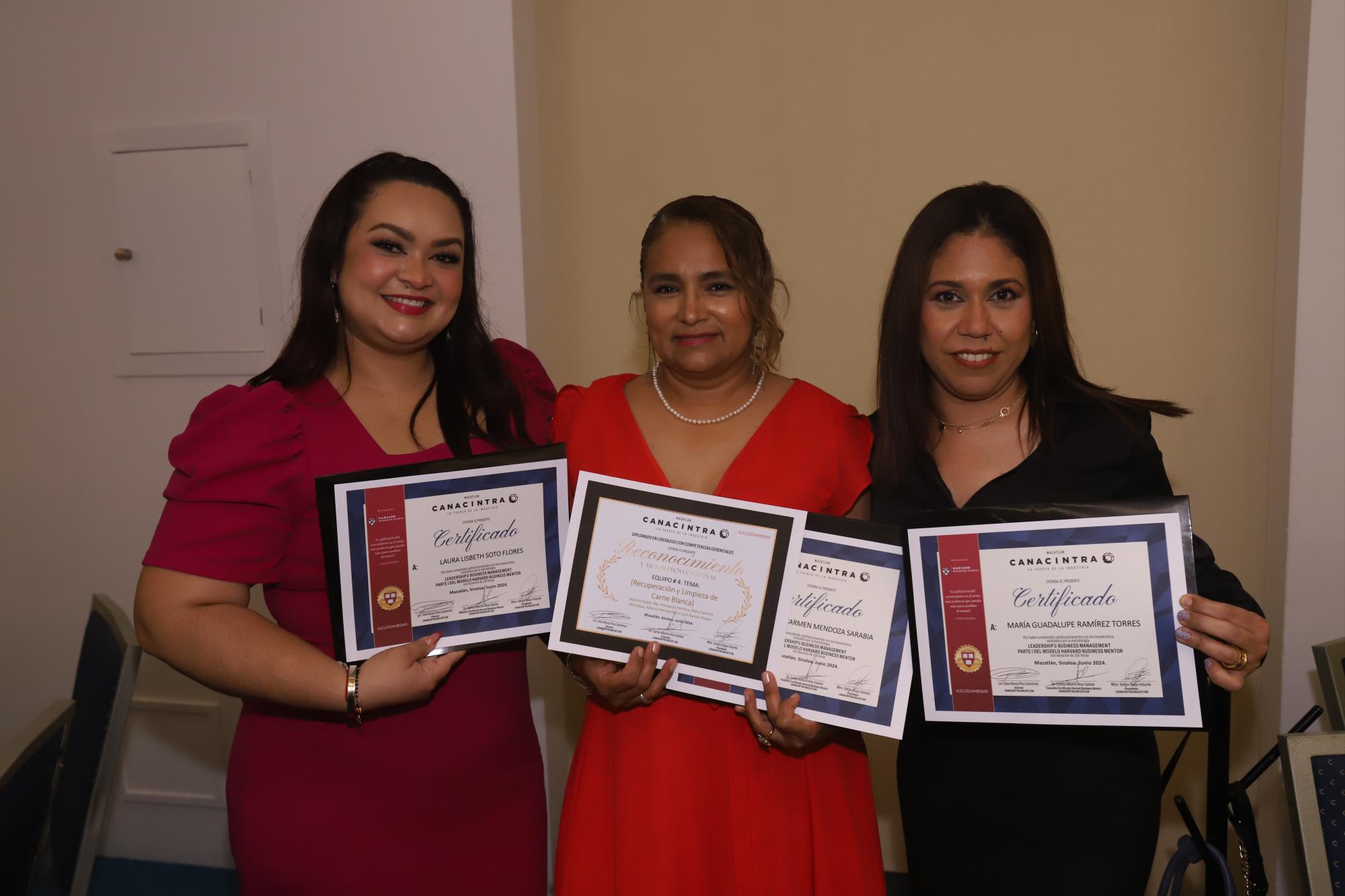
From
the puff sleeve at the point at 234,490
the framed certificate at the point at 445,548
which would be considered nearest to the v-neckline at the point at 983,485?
the framed certificate at the point at 445,548

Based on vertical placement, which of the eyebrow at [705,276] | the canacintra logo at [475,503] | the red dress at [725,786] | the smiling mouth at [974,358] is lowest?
the red dress at [725,786]

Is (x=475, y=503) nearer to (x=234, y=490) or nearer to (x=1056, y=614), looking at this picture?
(x=234, y=490)

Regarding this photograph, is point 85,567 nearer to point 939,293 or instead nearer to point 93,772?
point 93,772

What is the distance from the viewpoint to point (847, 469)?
186 centimetres

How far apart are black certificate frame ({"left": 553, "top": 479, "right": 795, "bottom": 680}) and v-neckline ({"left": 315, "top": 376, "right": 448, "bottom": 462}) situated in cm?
33

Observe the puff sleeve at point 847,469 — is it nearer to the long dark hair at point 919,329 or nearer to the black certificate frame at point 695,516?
the long dark hair at point 919,329

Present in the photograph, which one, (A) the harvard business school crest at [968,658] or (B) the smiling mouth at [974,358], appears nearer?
(A) the harvard business school crest at [968,658]

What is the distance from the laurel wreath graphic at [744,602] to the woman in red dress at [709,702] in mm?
129

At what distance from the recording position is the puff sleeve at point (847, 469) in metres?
1.86

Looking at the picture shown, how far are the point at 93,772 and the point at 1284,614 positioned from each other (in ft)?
10.1

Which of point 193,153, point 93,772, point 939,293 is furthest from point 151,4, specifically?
point 939,293
